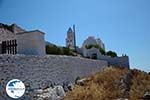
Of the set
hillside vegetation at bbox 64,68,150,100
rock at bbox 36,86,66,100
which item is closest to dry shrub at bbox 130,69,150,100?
hillside vegetation at bbox 64,68,150,100

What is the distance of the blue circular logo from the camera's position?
1182cm

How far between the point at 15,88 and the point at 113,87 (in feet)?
21.4

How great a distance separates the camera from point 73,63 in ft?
59.9

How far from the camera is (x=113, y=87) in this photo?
16469 mm

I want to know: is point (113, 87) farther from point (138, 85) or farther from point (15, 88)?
point (15, 88)

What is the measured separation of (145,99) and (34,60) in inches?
229

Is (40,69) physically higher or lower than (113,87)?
higher

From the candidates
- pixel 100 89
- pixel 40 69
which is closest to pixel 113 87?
pixel 100 89

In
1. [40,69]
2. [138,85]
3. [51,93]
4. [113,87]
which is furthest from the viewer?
[138,85]

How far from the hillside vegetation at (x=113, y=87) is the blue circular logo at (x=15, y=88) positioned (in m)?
2.59

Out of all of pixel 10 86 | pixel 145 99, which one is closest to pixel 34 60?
pixel 10 86

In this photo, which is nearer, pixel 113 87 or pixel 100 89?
pixel 100 89

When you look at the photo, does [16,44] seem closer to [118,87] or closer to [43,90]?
[43,90]

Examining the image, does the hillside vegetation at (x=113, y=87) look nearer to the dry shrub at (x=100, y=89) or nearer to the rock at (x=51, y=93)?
the dry shrub at (x=100, y=89)
